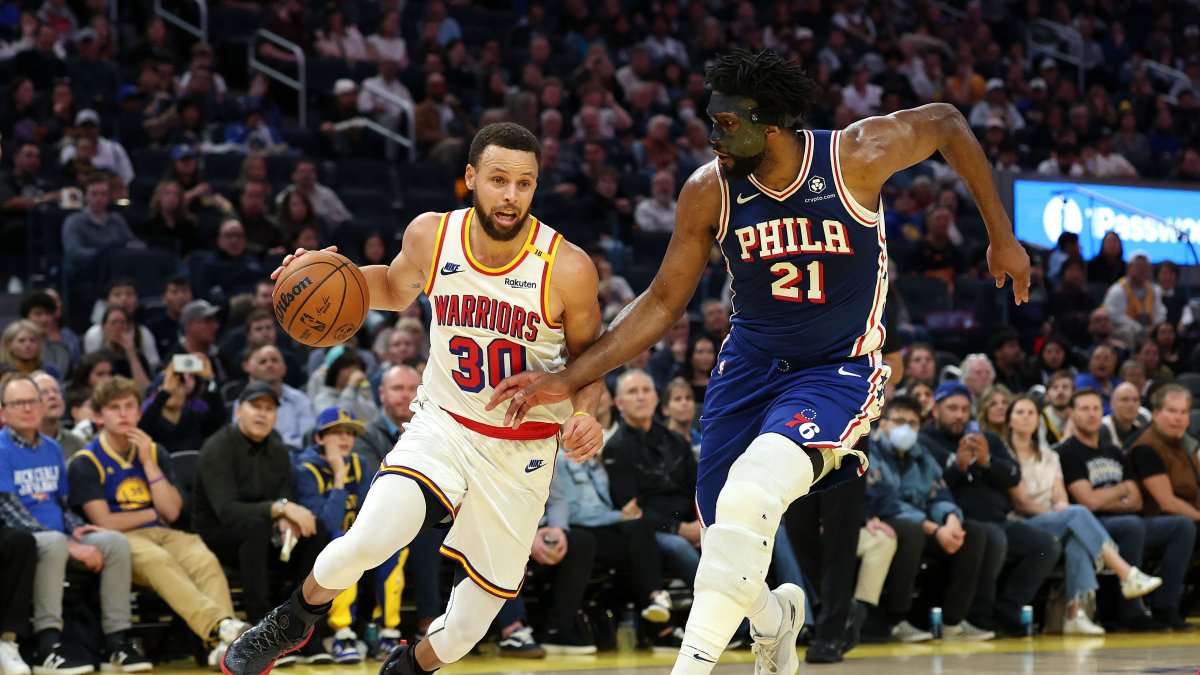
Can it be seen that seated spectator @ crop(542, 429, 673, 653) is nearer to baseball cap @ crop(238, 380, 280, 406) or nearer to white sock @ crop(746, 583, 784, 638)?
baseball cap @ crop(238, 380, 280, 406)

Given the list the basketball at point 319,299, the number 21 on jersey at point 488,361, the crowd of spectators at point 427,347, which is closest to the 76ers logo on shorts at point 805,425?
the number 21 on jersey at point 488,361

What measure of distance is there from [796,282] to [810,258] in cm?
10

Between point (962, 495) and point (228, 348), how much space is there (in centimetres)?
533

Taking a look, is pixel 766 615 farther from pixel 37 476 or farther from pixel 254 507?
pixel 37 476

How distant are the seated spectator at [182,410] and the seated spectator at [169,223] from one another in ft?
10.9

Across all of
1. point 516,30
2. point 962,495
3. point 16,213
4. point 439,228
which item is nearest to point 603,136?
point 516,30

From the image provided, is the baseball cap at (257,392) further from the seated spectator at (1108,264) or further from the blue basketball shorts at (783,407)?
the seated spectator at (1108,264)

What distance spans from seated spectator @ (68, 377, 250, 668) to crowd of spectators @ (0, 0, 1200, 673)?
0.02 metres

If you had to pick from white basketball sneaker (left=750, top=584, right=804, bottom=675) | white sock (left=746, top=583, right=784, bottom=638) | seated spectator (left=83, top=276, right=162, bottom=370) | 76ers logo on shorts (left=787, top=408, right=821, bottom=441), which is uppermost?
seated spectator (left=83, top=276, right=162, bottom=370)

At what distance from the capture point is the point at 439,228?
5.65 metres

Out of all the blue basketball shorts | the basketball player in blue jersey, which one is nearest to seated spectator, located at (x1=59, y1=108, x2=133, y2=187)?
the basketball player in blue jersey

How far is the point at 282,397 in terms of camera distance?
9.94 m

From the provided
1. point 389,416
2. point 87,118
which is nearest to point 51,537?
point 389,416

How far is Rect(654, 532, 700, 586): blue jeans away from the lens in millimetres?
9125
